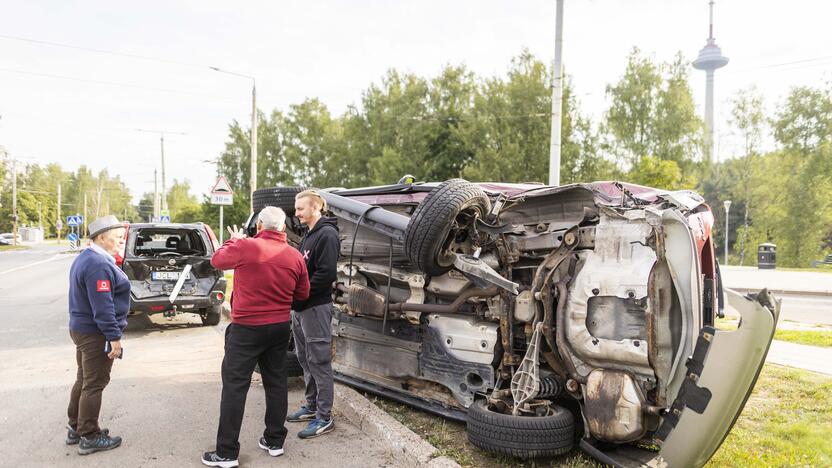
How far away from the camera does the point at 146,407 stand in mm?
4578

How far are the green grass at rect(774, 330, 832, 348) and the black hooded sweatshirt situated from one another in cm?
653

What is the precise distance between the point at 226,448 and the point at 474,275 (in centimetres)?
193

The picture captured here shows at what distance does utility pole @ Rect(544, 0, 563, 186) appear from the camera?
10031 mm

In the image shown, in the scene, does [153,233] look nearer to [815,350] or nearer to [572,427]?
[572,427]

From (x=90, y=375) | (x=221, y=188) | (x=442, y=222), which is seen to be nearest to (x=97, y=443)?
(x=90, y=375)

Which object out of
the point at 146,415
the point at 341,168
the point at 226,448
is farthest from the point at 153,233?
the point at 341,168

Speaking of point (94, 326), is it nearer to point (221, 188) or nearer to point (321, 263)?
point (321, 263)

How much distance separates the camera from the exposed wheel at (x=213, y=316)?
27.3ft

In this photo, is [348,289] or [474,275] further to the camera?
[348,289]

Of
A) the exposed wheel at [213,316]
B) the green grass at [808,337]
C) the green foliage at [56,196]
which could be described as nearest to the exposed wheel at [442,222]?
the exposed wheel at [213,316]

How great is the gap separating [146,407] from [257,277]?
2.10 m

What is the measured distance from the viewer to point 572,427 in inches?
130

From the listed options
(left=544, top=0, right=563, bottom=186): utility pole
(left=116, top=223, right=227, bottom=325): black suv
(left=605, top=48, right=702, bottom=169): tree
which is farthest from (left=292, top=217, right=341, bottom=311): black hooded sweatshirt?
(left=605, top=48, right=702, bottom=169): tree

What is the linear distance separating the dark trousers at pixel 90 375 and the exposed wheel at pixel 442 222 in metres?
2.23
